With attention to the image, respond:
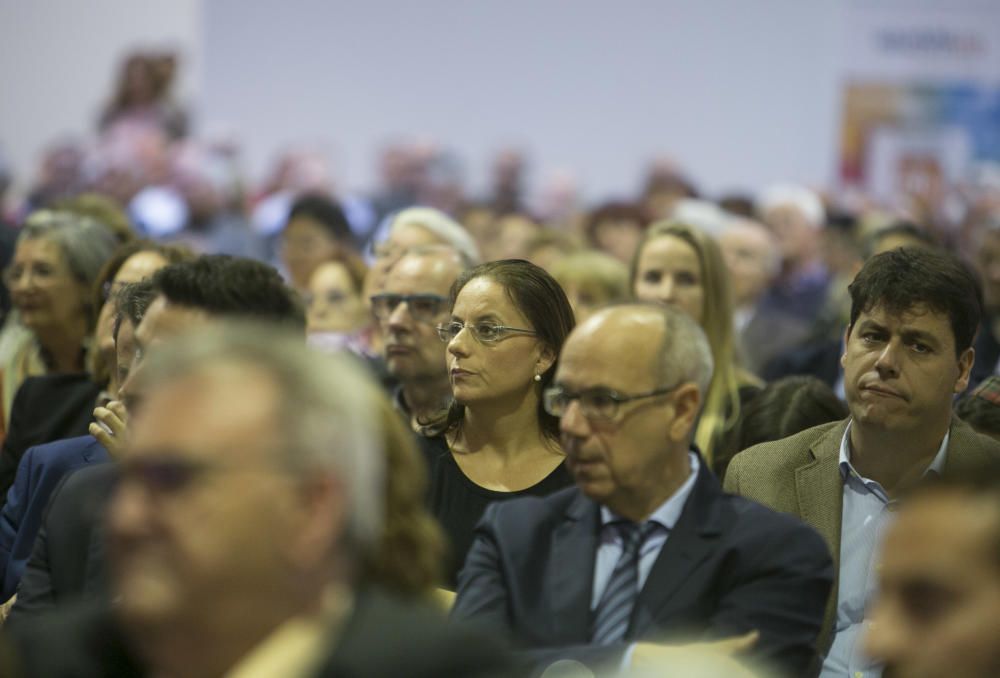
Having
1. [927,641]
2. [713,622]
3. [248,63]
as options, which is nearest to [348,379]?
[927,641]

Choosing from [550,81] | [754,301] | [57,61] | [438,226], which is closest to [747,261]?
[754,301]

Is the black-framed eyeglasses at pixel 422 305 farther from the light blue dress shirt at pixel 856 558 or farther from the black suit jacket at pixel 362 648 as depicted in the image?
the black suit jacket at pixel 362 648

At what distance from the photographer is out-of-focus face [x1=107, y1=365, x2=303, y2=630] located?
5.82 feet

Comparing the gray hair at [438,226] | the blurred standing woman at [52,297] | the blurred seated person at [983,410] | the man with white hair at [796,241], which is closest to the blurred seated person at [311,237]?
the gray hair at [438,226]

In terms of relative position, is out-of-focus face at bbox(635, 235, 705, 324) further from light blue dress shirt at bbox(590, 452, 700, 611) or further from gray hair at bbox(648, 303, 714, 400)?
light blue dress shirt at bbox(590, 452, 700, 611)

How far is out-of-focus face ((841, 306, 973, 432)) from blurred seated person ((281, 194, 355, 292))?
13.6ft

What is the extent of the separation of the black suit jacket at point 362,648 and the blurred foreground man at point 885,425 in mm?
1637

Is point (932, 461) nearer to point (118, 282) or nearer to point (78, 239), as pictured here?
point (118, 282)

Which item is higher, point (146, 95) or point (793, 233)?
point (146, 95)

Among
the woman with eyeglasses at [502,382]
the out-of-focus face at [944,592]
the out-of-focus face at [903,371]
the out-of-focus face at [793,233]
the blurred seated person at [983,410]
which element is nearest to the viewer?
the out-of-focus face at [944,592]

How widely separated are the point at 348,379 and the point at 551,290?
197 centimetres

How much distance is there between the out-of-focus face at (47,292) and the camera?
4980mm

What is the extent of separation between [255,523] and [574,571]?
111cm

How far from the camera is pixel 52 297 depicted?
4.98m
